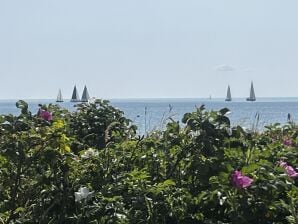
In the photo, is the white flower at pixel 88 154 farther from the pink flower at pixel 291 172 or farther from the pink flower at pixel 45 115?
the pink flower at pixel 291 172

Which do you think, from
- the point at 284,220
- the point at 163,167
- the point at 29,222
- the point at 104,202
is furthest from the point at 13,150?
the point at 284,220

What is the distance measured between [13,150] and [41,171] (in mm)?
194

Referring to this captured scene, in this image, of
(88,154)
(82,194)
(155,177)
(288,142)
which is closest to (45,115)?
(88,154)

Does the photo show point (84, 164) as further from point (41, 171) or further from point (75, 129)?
point (75, 129)

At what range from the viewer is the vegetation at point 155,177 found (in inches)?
98.8

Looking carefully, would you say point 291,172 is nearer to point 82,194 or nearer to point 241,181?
point 241,181

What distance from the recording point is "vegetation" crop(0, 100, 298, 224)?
98.8 inches

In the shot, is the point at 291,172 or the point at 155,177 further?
the point at 155,177

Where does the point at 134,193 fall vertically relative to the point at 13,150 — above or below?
below

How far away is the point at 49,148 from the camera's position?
283 cm

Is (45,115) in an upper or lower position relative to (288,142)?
upper

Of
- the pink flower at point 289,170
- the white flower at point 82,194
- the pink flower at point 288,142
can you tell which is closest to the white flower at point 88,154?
the white flower at point 82,194

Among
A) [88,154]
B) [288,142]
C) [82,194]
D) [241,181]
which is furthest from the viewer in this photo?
[288,142]

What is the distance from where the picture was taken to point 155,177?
3.06m
